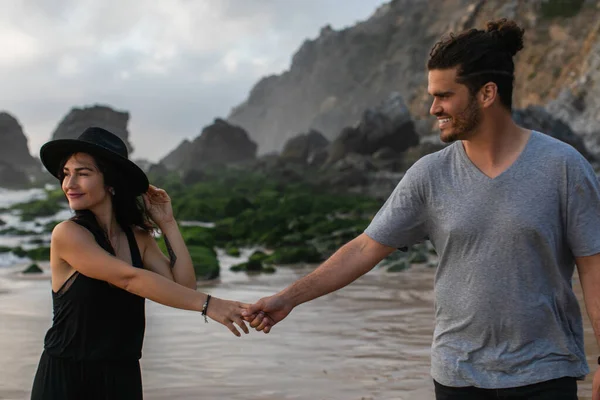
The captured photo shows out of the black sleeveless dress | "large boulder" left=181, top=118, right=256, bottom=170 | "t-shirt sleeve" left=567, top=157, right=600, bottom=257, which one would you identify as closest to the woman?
the black sleeveless dress

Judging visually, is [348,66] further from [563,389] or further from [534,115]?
[563,389]

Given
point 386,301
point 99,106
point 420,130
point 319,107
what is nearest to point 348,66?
point 319,107

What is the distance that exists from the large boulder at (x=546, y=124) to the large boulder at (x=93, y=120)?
60170mm

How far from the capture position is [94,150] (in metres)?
3.41

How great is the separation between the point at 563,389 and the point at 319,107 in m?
144


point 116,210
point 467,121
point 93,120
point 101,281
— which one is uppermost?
point 93,120

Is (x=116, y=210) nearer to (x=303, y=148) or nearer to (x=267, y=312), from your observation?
(x=267, y=312)

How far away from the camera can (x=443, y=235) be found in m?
3.06

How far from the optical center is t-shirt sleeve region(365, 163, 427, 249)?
318cm

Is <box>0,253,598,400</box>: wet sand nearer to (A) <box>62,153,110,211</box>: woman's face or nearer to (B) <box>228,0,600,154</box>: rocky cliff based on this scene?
(A) <box>62,153,110,211</box>: woman's face

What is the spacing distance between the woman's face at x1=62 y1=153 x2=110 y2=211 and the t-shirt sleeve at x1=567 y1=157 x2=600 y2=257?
1.81 meters

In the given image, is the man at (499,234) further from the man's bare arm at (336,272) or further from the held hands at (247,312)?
the held hands at (247,312)

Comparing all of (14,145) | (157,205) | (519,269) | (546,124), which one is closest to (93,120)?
(14,145)

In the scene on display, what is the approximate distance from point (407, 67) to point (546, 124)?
70.6 metres
